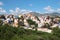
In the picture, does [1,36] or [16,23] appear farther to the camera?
[16,23]

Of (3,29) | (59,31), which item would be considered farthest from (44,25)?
(3,29)

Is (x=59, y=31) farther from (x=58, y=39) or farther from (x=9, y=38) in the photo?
(x=9, y=38)

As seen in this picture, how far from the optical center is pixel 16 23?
3362 cm

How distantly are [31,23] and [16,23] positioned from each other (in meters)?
5.08

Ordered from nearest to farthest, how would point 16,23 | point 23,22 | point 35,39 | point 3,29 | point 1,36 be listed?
point 35,39
point 1,36
point 3,29
point 16,23
point 23,22

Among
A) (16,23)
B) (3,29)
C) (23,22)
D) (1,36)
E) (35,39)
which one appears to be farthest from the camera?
(23,22)

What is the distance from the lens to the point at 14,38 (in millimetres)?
21281

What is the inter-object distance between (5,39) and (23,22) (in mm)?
15164

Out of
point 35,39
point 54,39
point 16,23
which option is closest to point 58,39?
point 54,39

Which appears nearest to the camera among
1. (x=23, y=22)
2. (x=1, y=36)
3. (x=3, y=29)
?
(x=1, y=36)

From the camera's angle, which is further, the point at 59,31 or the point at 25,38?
the point at 59,31

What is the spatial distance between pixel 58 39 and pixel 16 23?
12.1 metres

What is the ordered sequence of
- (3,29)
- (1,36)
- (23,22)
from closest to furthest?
1. (1,36)
2. (3,29)
3. (23,22)

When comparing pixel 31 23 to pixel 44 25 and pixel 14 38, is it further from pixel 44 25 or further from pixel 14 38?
pixel 14 38
